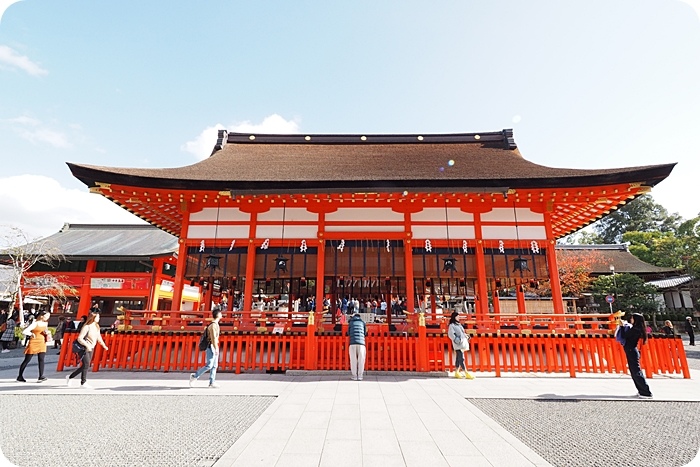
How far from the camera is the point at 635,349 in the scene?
20.0 feet

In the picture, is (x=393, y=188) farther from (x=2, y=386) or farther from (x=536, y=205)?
(x=2, y=386)

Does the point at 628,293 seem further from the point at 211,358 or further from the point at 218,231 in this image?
the point at 211,358

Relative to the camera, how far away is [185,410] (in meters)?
4.88


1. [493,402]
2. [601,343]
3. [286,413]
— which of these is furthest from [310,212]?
[601,343]

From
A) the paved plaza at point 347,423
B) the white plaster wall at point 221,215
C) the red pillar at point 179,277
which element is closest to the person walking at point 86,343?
the paved plaza at point 347,423

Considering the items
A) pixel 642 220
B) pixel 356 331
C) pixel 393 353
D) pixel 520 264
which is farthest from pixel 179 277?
pixel 642 220

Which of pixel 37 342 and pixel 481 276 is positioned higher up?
pixel 481 276

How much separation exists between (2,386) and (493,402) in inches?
385

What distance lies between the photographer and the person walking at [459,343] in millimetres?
7387

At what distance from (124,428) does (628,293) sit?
94.6ft

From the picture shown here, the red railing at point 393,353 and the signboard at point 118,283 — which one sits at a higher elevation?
the signboard at point 118,283

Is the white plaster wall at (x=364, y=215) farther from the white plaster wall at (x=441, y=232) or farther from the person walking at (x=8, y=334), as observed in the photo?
the person walking at (x=8, y=334)

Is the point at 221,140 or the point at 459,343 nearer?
the point at 459,343

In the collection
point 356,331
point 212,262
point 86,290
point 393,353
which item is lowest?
point 393,353
